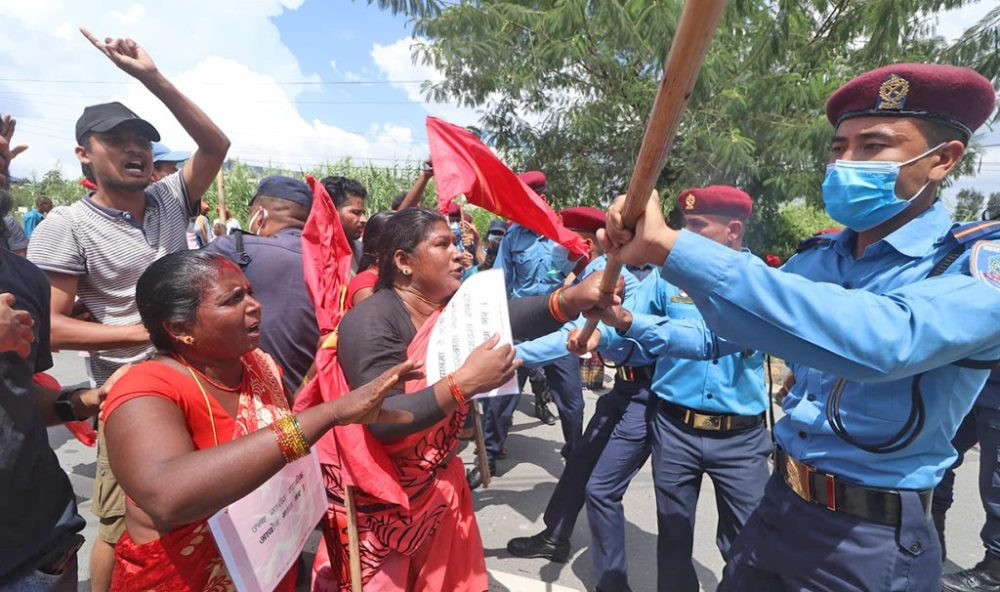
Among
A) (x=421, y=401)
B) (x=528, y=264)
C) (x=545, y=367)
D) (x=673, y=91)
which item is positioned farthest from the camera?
(x=528, y=264)

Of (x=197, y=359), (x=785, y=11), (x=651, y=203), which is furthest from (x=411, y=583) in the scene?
(x=785, y=11)

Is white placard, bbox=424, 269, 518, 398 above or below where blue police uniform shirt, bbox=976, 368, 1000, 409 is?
above

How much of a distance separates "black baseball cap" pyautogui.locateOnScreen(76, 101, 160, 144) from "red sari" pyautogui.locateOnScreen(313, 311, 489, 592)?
1560mm

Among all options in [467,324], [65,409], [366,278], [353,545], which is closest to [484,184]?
[467,324]

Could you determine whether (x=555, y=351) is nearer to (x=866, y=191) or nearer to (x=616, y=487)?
(x=616, y=487)

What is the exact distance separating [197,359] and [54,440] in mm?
4498

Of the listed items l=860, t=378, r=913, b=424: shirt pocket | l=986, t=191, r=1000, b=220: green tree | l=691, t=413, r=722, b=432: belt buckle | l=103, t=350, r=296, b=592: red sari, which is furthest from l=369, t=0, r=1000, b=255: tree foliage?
l=103, t=350, r=296, b=592: red sari

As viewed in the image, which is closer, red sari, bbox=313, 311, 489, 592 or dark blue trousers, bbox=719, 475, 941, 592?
dark blue trousers, bbox=719, 475, 941, 592

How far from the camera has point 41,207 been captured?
1109 centimetres

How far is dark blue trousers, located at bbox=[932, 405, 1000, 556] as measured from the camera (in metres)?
3.12

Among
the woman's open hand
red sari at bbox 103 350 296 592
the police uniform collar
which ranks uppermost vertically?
the police uniform collar

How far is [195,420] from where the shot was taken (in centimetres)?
153

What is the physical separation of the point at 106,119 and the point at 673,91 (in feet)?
7.88

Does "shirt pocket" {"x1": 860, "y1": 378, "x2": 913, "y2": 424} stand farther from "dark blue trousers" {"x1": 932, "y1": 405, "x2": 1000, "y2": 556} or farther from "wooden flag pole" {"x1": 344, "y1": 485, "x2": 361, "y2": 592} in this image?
"dark blue trousers" {"x1": 932, "y1": 405, "x2": 1000, "y2": 556}
